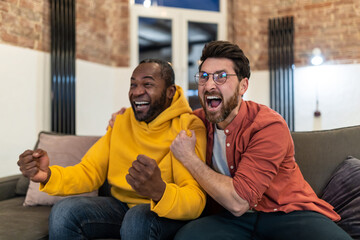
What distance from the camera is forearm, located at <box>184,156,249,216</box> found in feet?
4.31

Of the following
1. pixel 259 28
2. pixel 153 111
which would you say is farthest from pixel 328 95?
pixel 153 111

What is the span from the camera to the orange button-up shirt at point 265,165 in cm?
134

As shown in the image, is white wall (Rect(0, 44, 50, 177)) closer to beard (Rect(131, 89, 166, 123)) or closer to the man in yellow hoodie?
the man in yellow hoodie

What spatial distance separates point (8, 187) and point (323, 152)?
1.97 meters

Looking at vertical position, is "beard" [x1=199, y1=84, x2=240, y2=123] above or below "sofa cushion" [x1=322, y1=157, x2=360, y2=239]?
above

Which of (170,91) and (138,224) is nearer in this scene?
(138,224)

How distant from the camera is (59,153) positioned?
6.89 feet

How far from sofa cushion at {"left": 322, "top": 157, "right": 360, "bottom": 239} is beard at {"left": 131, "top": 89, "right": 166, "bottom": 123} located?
942 millimetres

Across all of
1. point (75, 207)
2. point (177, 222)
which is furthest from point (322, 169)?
point (75, 207)

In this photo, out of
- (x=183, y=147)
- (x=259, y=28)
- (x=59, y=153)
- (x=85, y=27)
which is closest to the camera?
(x=183, y=147)

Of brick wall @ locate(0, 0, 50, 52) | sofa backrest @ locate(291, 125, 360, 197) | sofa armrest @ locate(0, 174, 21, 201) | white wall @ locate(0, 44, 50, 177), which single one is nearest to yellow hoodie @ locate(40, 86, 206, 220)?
sofa backrest @ locate(291, 125, 360, 197)

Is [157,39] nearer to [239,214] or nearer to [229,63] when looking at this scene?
[229,63]

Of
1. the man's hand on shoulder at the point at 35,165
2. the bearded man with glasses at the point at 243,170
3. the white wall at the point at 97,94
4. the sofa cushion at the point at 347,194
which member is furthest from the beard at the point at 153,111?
the white wall at the point at 97,94

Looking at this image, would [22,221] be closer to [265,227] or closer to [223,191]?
[223,191]
